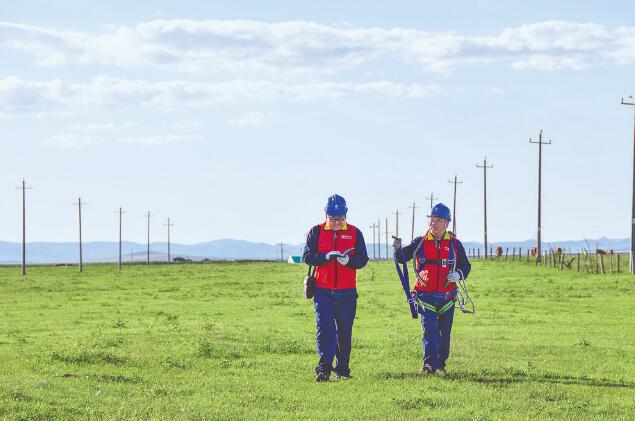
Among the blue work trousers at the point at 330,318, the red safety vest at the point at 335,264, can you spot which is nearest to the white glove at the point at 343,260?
the red safety vest at the point at 335,264

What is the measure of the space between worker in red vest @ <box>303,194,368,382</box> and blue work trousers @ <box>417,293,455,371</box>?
1134mm

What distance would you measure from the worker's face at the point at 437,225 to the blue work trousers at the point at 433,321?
933mm

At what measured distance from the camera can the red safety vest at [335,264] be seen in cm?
1459

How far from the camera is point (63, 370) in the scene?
644 inches

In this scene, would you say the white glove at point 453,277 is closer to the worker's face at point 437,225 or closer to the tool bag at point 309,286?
the worker's face at point 437,225

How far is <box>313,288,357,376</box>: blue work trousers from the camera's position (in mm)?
14734

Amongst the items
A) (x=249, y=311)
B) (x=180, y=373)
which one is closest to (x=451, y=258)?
(x=180, y=373)

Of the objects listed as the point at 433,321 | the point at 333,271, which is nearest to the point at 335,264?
the point at 333,271

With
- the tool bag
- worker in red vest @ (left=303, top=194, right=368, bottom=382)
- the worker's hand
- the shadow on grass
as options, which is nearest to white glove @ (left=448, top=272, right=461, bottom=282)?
worker in red vest @ (left=303, top=194, right=368, bottom=382)

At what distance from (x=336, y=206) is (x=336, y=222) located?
258 mm

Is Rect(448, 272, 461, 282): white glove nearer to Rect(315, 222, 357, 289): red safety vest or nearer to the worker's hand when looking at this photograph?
Rect(315, 222, 357, 289): red safety vest

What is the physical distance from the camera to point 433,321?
15.2 m

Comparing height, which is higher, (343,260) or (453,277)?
(343,260)

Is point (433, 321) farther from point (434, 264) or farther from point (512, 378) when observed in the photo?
point (512, 378)
